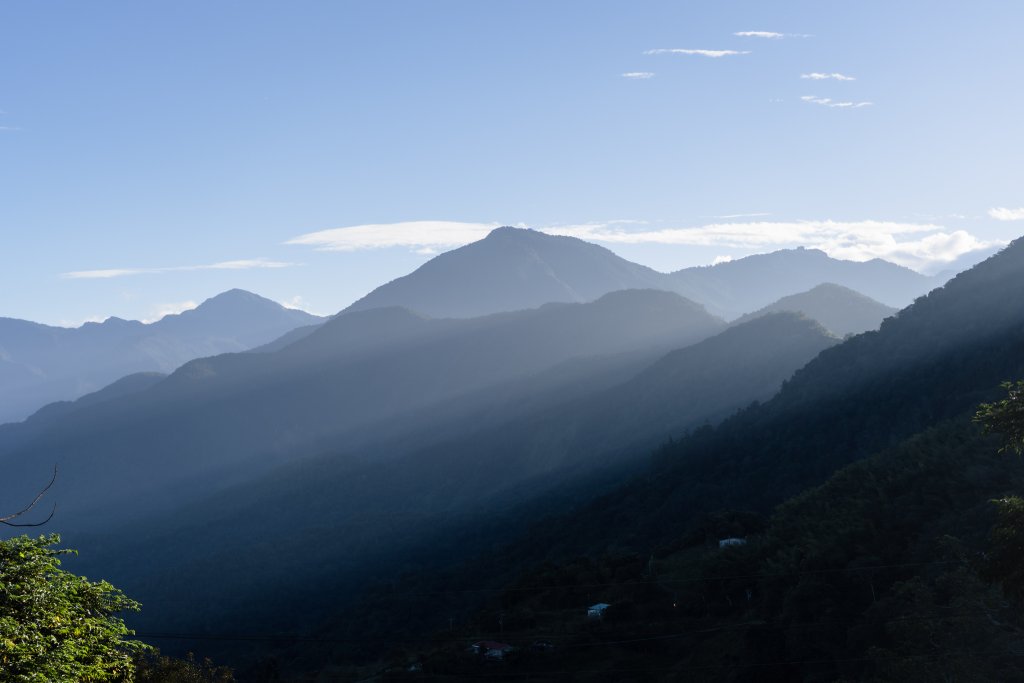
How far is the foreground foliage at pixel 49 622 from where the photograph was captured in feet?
68.3

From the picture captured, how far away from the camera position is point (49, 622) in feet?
73.7

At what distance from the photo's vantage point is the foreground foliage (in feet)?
68.3

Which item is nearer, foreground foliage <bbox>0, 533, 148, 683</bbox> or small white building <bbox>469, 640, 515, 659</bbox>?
foreground foliage <bbox>0, 533, 148, 683</bbox>

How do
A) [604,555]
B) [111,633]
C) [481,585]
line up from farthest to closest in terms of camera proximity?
[481,585]
[604,555]
[111,633]

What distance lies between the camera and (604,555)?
9206 centimetres

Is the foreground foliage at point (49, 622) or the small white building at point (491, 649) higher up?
the foreground foliage at point (49, 622)

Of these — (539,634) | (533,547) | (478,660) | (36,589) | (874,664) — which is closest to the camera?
(36,589)

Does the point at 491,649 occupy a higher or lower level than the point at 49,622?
lower

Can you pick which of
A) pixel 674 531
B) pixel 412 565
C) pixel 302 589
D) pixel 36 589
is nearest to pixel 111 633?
pixel 36 589

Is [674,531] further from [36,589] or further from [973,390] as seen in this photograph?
[36,589]

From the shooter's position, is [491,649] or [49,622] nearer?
[49,622]

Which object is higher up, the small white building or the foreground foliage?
the foreground foliage

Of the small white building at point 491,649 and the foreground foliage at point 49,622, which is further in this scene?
the small white building at point 491,649

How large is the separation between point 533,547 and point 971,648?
92.1 meters
